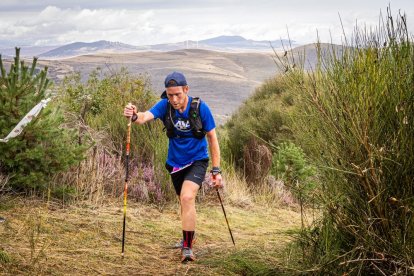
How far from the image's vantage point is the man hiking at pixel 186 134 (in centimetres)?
569

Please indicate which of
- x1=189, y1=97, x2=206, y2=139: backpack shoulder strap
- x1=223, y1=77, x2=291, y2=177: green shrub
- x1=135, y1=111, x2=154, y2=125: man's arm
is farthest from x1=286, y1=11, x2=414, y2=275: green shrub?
x1=223, y1=77, x2=291, y2=177: green shrub

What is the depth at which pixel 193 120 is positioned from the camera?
5.68m

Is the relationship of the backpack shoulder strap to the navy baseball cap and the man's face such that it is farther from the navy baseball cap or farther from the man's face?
the navy baseball cap

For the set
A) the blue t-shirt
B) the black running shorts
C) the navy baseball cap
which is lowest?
the black running shorts

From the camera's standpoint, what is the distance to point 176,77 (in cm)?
567

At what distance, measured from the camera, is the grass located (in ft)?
17.1

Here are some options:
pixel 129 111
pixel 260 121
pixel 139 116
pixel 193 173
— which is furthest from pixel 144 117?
pixel 260 121

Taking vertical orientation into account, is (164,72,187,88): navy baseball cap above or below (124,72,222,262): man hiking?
above

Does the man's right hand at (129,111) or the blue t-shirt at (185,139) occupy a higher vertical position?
the man's right hand at (129,111)

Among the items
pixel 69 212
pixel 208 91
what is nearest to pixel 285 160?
pixel 69 212

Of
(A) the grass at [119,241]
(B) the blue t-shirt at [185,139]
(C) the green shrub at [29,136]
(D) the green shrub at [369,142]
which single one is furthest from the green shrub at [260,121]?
(D) the green shrub at [369,142]

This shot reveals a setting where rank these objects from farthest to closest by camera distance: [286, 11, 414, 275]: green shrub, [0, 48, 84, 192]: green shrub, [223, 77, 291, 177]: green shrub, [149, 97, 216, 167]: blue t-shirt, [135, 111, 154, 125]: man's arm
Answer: [223, 77, 291, 177]: green shrub
[0, 48, 84, 192]: green shrub
[135, 111, 154, 125]: man's arm
[149, 97, 216, 167]: blue t-shirt
[286, 11, 414, 275]: green shrub

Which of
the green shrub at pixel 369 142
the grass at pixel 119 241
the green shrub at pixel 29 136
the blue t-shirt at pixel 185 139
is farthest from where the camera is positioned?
the green shrub at pixel 29 136

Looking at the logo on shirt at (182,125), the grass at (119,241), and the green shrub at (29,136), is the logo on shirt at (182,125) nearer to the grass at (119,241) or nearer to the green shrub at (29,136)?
the grass at (119,241)
